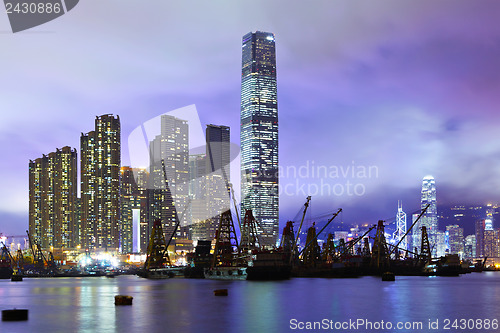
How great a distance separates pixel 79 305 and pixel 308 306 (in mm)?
37898

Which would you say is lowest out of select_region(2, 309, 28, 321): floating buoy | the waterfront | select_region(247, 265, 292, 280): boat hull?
select_region(247, 265, 292, 280): boat hull

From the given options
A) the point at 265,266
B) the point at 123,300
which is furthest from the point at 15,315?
the point at 265,266

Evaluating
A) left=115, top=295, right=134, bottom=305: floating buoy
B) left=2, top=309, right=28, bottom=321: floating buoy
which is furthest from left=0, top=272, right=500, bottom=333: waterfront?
left=115, top=295, right=134, bottom=305: floating buoy

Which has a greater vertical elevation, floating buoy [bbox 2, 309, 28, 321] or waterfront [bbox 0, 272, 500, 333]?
floating buoy [bbox 2, 309, 28, 321]

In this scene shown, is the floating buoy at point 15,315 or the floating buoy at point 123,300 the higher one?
the floating buoy at point 15,315

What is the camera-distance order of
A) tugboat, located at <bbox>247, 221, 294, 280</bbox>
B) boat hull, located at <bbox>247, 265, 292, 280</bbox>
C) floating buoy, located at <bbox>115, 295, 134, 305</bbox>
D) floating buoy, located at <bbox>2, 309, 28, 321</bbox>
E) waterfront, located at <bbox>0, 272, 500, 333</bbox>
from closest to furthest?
waterfront, located at <bbox>0, 272, 500, 333</bbox> → floating buoy, located at <bbox>2, 309, 28, 321</bbox> → floating buoy, located at <bbox>115, 295, 134, 305</bbox> → boat hull, located at <bbox>247, 265, 292, 280</bbox> → tugboat, located at <bbox>247, 221, 294, 280</bbox>

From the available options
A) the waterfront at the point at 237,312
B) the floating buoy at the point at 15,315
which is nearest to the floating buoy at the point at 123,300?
the waterfront at the point at 237,312

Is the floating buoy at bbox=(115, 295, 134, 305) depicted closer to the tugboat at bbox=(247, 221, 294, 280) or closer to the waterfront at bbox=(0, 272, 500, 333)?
the waterfront at bbox=(0, 272, 500, 333)

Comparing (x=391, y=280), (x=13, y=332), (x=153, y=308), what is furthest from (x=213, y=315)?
(x=391, y=280)

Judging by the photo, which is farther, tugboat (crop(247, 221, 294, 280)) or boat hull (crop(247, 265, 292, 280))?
tugboat (crop(247, 221, 294, 280))

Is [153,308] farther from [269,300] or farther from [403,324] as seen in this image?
[403,324]

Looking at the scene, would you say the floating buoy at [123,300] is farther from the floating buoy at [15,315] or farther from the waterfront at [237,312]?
the floating buoy at [15,315]

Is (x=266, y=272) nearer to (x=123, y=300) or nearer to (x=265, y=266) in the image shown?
(x=265, y=266)

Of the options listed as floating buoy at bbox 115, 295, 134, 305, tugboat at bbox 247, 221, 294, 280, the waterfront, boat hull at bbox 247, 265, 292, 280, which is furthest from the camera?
tugboat at bbox 247, 221, 294, 280
